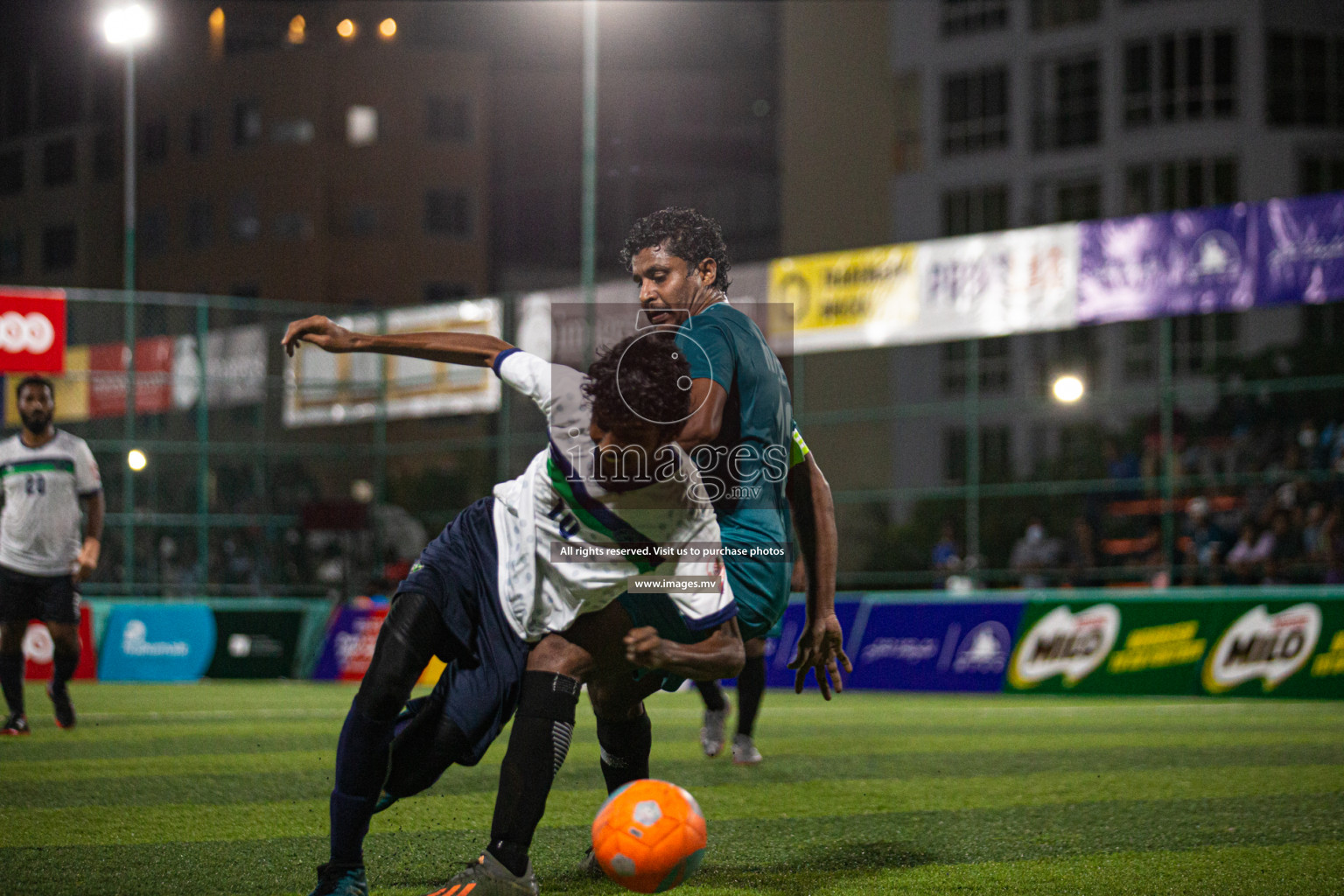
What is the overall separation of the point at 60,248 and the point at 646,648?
53.2 meters

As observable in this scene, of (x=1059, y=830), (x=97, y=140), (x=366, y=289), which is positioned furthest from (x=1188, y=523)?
(x=97, y=140)

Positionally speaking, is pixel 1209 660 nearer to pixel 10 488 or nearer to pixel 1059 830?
pixel 1059 830

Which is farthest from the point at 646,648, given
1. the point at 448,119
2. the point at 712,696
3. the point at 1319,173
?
the point at 448,119

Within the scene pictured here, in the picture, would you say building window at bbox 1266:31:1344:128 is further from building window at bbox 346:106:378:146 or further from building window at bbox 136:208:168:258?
building window at bbox 136:208:168:258

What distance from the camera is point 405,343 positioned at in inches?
173

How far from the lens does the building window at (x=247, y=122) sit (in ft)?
152

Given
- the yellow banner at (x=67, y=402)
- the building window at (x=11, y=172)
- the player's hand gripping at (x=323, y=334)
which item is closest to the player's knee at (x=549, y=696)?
the player's hand gripping at (x=323, y=334)

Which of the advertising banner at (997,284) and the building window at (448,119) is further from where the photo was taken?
the building window at (448,119)

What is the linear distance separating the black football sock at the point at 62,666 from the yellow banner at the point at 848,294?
11802 millimetres

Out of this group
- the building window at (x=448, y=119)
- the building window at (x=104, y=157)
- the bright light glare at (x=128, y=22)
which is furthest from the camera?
the building window at (x=104, y=157)

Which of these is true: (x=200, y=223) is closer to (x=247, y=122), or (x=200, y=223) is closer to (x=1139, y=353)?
(x=247, y=122)

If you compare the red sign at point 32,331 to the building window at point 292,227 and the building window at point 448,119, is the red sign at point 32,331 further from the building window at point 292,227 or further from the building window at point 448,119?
the building window at point 448,119

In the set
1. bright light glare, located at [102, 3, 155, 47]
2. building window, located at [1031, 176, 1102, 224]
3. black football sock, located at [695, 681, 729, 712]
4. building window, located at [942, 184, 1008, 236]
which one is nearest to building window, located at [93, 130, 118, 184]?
building window, located at [942, 184, 1008, 236]

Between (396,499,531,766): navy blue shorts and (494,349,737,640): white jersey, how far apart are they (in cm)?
8
